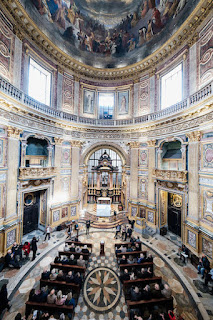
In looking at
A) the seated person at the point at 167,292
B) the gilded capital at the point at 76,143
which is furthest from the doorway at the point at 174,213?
the gilded capital at the point at 76,143

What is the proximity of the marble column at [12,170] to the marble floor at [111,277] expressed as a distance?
10.0ft

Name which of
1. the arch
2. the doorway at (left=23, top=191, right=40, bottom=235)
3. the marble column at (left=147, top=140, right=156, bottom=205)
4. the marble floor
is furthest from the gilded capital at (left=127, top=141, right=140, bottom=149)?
the doorway at (left=23, top=191, right=40, bottom=235)

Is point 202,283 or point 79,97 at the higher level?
point 79,97

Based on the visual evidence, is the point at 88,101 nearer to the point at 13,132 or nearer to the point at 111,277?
the point at 13,132

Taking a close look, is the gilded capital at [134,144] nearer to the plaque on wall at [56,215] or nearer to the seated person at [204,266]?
the seated person at [204,266]

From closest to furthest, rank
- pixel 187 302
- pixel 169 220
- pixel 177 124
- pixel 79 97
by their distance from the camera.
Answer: pixel 187 302 < pixel 177 124 < pixel 169 220 < pixel 79 97

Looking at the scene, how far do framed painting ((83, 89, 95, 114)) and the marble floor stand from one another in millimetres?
11750

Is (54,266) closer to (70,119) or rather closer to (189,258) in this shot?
(189,258)

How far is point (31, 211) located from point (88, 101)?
37.6 feet

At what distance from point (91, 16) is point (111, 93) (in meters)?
6.85

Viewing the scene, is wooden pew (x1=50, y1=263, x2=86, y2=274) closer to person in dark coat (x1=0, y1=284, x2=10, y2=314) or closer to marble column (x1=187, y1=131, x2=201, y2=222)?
person in dark coat (x1=0, y1=284, x2=10, y2=314)

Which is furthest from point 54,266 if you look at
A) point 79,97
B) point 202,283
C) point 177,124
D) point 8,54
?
point 79,97

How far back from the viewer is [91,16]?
12016mm

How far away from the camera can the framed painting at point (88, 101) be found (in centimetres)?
1313
